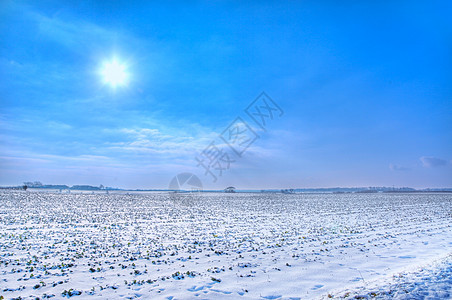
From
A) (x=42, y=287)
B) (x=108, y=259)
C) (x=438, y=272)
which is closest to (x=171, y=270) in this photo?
(x=108, y=259)

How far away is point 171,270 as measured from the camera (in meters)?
12.2

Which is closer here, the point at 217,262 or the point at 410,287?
the point at 410,287

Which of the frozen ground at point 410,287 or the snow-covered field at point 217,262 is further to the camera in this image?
the snow-covered field at point 217,262

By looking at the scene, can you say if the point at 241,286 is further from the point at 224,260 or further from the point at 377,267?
the point at 377,267

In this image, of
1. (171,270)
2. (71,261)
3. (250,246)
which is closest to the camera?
(171,270)

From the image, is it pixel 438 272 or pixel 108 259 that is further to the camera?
pixel 108 259

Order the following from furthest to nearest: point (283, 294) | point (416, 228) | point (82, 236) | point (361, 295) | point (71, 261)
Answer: point (416, 228)
point (82, 236)
point (71, 261)
point (283, 294)
point (361, 295)

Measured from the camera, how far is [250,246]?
1672 centimetres

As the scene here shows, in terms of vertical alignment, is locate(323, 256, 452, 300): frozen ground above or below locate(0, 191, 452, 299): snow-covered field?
above

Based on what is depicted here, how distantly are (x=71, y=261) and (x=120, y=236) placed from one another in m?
6.19

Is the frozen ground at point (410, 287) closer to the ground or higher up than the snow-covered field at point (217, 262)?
higher up

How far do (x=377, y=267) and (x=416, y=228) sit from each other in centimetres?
1509

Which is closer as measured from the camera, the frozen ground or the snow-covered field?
the frozen ground

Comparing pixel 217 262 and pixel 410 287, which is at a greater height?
pixel 410 287
